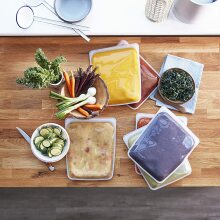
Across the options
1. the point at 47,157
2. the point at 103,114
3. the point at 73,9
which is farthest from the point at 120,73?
the point at 47,157

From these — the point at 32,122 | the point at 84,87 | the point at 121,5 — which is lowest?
the point at 32,122

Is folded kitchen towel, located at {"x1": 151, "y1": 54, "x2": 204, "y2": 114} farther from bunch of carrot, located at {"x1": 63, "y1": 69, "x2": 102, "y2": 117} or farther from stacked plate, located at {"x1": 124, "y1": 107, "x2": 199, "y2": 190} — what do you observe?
bunch of carrot, located at {"x1": 63, "y1": 69, "x2": 102, "y2": 117}

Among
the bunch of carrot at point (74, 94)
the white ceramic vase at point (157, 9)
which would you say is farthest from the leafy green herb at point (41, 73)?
the white ceramic vase at point (157, 9)

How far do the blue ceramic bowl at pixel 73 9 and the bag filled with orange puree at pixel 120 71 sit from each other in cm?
13

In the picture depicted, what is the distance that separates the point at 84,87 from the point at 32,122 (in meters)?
0.23

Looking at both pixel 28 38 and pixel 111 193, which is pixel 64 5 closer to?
pixel 28 38

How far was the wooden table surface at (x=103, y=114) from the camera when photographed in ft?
4.49

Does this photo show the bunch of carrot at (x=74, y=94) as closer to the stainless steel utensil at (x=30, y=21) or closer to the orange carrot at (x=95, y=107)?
the orange carrot at (x=95, y=107)

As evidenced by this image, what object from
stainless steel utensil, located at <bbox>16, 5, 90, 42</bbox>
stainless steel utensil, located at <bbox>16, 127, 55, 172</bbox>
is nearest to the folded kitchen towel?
stainless steel utensil, located at <bbox>16, 5, 90, 42</bbox>

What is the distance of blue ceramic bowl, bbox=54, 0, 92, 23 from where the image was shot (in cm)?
134

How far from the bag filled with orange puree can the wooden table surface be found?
4 centimetres

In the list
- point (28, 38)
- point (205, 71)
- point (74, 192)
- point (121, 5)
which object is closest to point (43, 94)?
point (28, 38)

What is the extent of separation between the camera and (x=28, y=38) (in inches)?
55.0

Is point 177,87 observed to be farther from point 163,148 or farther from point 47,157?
point 47,157
